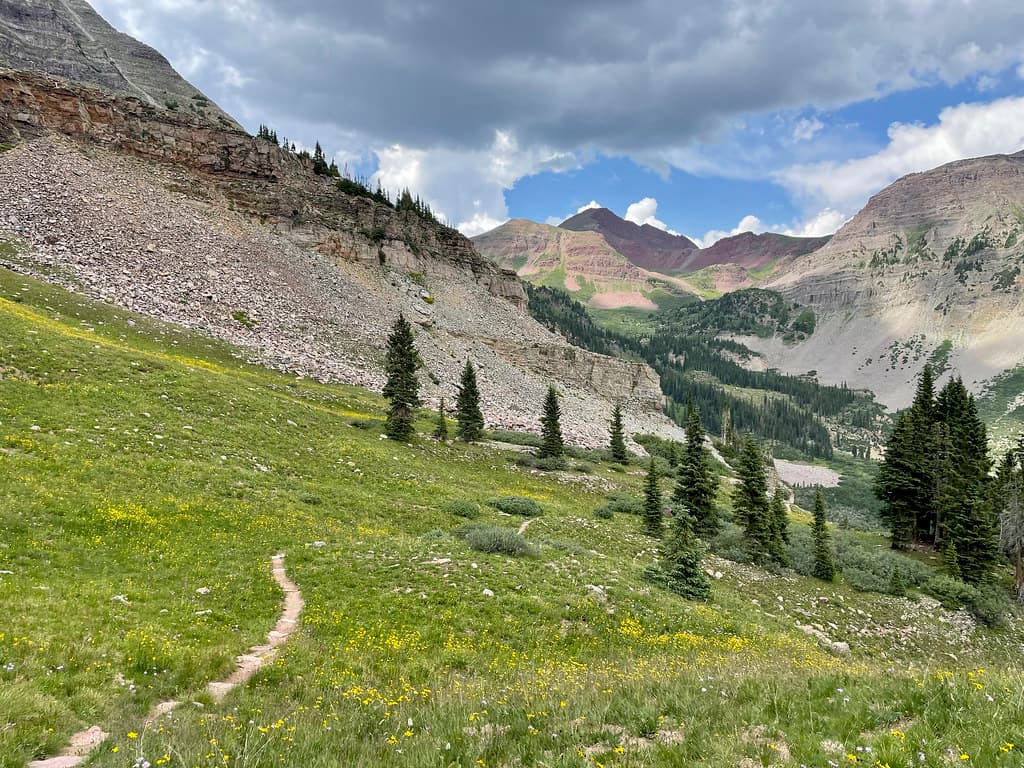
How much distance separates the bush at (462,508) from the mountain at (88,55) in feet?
380

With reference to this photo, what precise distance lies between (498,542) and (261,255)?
222 feet

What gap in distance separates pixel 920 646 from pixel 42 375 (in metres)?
42.9

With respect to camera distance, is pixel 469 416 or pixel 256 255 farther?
pixel 256 255

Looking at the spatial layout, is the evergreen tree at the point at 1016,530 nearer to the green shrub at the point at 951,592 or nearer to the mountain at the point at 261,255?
the green shrub at the point at 951,592

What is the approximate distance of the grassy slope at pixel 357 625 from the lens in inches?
261

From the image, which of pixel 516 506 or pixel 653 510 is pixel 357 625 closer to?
pixel 516 506

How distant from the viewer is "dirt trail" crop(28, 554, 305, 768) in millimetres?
6641

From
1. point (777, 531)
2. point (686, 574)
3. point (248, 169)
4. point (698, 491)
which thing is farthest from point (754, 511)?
point (248, 169)

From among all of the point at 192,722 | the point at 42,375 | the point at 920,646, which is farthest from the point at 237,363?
the point at 920,646

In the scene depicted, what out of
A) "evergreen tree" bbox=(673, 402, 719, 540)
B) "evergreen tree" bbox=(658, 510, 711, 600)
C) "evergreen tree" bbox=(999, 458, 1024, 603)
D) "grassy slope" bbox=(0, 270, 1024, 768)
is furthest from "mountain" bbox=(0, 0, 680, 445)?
"evergreen tree" bbox=(658, 510, 711, 600)

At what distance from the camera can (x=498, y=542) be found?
65.5 ft

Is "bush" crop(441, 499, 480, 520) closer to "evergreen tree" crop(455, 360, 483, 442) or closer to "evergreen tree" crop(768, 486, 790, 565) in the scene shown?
"evergreen tree" crop(768, 486, 790, 565)

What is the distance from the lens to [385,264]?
93062 mm

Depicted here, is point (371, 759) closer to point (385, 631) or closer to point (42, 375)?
point (385, 631)
